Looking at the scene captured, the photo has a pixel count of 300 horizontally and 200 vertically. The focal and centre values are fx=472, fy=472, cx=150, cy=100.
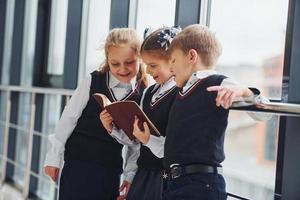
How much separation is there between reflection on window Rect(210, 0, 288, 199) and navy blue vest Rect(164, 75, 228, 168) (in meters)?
0.40

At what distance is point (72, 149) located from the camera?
1.71 metres

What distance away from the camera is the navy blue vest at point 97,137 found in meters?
1.66

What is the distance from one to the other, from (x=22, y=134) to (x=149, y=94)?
9.33ft

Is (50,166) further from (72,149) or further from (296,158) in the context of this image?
(296,158)

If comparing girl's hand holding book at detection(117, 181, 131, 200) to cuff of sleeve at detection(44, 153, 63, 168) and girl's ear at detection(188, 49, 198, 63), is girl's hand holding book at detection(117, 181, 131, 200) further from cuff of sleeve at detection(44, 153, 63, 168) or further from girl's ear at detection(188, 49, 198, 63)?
girl's ear at detection(188, 49, 198, 63)

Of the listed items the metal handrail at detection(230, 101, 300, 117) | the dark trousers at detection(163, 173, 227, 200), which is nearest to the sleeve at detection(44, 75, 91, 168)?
the dark trousers at detection(163, 173, 227, 200)

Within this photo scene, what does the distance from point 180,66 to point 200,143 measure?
22 centimetres

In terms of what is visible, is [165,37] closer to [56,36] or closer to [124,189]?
[124,189]

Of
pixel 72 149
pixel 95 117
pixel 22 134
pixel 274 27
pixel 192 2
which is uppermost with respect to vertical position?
pixel 192 2

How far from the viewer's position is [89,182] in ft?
5.48

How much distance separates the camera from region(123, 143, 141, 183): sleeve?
1603 mm

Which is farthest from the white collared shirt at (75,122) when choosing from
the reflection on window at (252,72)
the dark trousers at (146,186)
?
the reflection on window at (252,72)

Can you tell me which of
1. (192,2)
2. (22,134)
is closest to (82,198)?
(192,2)

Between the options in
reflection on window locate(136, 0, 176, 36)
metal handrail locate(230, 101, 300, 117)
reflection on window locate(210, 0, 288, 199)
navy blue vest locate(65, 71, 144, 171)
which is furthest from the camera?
reflection on window locate(136, 0, 176, 36)
